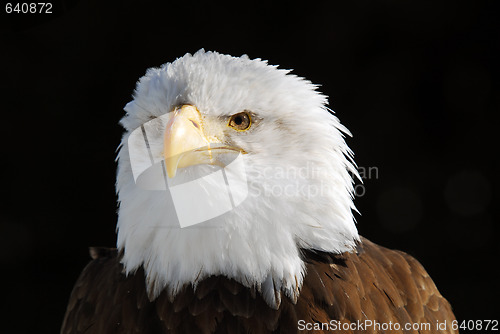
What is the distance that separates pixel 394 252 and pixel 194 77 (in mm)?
950

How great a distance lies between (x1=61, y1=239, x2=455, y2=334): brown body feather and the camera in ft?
4.91

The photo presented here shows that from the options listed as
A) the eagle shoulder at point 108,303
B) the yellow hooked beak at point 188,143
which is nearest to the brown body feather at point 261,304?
the eagle shoulder at point 108,303

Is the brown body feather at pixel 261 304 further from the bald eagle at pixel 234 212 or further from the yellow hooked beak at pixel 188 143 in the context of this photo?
the yellow hooked beak at pixel 188 143

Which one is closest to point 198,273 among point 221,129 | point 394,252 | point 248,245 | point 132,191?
point 248,245

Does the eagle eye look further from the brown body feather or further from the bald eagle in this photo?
the brown body feather

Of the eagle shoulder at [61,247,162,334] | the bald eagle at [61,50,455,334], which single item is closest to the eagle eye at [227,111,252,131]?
the bald eagle at [61,50,455,334]

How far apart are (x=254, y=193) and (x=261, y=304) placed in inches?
11.6

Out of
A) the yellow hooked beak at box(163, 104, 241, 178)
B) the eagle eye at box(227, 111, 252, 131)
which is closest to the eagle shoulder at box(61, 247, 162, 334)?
the yellow hooked beak at box(163, 104, 241, 178)

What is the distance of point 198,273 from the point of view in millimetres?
1500

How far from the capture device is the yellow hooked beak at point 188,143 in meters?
1.42

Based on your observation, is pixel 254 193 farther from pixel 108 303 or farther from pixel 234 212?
pixel 108 303

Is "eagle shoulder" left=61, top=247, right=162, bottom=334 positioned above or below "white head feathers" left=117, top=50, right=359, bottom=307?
below

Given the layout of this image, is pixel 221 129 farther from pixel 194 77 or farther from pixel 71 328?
pixel 71 328

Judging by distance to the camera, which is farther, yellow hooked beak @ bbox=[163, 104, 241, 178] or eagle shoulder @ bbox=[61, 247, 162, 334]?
eagle shoulder @ bbox=[61, 247, 162, 334]
